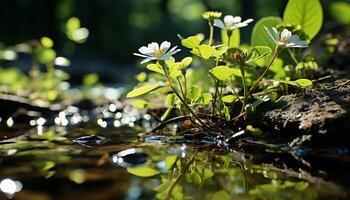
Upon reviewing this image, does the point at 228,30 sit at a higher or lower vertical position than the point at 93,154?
higher

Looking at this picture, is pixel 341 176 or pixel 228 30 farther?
pixel 228 30

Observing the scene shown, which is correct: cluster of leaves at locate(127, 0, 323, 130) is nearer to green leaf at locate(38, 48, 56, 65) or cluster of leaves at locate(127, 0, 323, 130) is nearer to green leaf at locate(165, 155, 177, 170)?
green leaf at locate(165, 155, 177, 170)

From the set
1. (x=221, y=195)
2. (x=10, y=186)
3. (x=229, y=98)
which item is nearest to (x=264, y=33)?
(x=229, y=98)

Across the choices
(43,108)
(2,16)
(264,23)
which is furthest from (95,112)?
(2,16)

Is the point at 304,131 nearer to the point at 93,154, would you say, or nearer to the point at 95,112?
the point at 93,154

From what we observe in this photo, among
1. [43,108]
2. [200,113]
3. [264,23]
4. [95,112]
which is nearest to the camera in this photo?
[200,113]

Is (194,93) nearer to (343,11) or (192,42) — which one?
(192,42)
